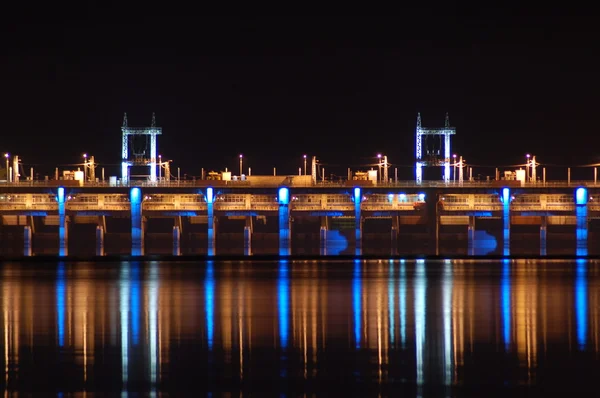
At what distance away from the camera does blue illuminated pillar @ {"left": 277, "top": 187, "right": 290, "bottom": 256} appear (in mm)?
89938

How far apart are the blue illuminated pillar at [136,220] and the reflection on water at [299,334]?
139 feet

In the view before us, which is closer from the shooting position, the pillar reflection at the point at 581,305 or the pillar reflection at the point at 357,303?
the pillar reflection at the point at 581,305

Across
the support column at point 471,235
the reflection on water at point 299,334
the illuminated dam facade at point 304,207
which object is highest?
the illuminated dam facade at point 304,207

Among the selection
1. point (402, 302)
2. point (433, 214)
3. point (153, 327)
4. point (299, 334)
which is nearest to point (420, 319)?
point (299, 334)

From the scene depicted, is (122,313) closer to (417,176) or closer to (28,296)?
(28,296)

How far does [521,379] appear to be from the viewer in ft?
68.0

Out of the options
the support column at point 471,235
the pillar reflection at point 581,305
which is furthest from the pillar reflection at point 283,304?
the support column at point 471,235

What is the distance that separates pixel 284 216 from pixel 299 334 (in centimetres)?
6445

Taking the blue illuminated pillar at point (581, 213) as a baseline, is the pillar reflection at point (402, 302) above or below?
below

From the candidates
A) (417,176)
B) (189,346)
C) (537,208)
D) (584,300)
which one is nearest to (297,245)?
(417,176)

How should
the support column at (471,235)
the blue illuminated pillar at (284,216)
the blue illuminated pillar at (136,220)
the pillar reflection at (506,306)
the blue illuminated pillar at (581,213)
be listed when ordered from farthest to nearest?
the support column at (471,235), the blue illuminated pillar at (136,220), the blue illuminated pillar at (581,213), the blue illuminated pillar at (284,216), the pillar reflection at (506,306)

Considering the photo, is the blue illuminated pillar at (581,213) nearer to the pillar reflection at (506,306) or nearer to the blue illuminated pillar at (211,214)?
the blue illuminated pillar at (211,214)

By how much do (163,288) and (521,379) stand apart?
24.2m

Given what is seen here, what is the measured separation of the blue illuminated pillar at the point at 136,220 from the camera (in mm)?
91062
